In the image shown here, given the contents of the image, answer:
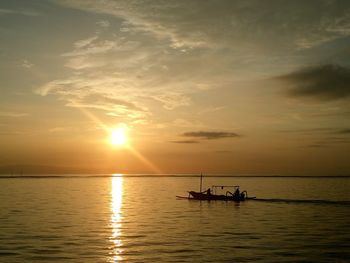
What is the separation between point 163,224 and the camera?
5931 cm

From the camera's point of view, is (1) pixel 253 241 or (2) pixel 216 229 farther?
(2) pixel 216 229

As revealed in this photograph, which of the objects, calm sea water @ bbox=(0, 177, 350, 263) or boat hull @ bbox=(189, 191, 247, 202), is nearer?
calm sea water @ bbox=(0, 177, 350, 263)

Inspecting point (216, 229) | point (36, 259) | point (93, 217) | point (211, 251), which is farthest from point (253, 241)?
point (93, 217)

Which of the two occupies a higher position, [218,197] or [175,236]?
[218,197]

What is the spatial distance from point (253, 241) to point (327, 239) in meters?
8.68

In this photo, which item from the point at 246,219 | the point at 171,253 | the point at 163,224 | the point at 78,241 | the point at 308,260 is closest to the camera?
the point at 308,260

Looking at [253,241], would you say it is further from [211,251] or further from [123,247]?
[123,247]

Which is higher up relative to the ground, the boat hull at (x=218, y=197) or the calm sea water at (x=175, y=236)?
the boat hull at (x=218, y=197)

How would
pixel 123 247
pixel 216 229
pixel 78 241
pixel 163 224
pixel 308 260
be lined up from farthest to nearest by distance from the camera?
pixel 163 224, pixel 216 229, pixel 78 241, pixel 123 247, pixel 308 260

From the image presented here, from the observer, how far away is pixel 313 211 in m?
74.8

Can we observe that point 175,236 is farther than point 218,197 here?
No

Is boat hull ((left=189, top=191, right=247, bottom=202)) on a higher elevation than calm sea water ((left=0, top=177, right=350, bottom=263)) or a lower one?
higher

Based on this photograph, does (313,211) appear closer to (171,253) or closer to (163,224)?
(163,224)

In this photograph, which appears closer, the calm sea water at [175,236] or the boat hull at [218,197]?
the calm sea water at [175,236]
